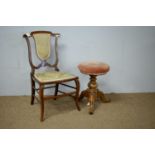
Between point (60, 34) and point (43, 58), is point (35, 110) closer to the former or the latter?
point (43, 58)

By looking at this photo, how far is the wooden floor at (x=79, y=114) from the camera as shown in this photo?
2242 mm

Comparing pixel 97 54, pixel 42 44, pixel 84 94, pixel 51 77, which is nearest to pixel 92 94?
pixel 84 94

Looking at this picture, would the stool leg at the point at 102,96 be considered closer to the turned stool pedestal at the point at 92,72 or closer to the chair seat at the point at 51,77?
the turned stool pedestal at the point at 92,72

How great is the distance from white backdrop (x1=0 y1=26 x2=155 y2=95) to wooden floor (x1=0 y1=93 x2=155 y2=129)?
0.26 m

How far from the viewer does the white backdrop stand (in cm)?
285

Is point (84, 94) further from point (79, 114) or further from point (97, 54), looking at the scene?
point (97, 54)

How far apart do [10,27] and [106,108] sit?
179 cm

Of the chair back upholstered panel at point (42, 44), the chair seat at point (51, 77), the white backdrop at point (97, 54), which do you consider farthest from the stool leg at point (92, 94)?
the chair back upholstered panel at point (42, 44)

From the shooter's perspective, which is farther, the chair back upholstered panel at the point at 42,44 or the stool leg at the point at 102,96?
the stool leg at the point at 102,96

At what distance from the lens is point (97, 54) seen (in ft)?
9.95

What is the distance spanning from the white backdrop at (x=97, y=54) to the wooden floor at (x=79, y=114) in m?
0.26

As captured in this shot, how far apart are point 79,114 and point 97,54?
1039 millimetres

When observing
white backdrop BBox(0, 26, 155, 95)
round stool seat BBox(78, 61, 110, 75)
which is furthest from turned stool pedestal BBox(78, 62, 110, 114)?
white backdrop BBox(0, 26, 155, 95)
